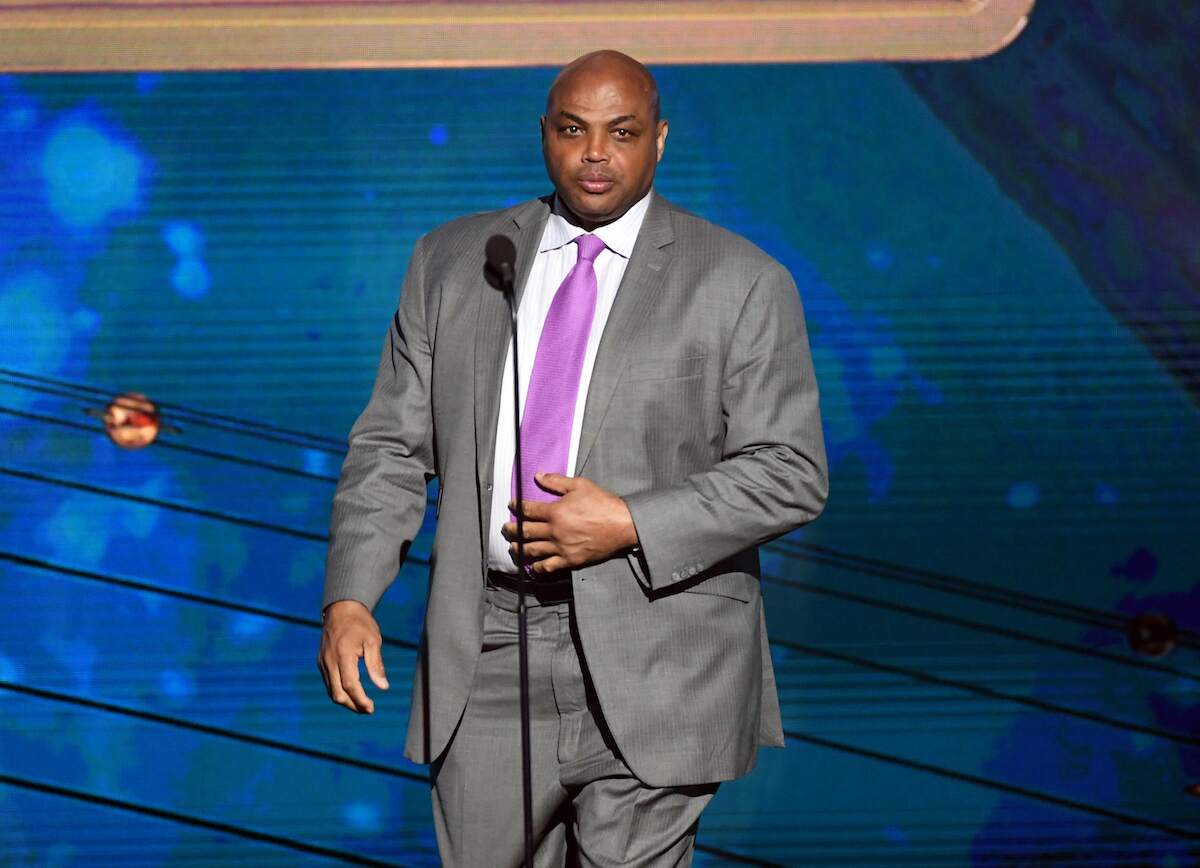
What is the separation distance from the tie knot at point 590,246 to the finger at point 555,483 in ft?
1.10

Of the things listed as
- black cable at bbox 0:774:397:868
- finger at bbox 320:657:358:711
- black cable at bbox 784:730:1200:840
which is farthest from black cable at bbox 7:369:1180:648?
finger at bbox 320:657:358:711

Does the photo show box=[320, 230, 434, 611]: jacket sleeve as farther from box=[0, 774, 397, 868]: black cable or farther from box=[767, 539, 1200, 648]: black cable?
box=[0, 774, 397, 868]: black cable

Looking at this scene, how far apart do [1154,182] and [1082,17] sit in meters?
0.38

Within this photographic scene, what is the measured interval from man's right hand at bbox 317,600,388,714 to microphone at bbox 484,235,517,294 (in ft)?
1.44

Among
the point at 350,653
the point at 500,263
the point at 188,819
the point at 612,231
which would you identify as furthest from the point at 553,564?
the point at 188,819

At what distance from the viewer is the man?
6.10ft

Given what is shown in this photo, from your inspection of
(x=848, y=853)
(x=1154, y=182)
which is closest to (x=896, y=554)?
(x=848, y=853)

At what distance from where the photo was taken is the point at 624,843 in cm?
189

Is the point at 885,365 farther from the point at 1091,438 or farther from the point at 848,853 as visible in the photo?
the point at 848,853

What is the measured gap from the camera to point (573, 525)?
1.77 metres

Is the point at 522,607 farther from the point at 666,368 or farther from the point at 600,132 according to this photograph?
the point at 600,132

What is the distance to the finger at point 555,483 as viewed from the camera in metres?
1.77

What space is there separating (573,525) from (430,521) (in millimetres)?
1496

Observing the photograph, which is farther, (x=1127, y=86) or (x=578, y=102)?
(x=1127, y=86)
